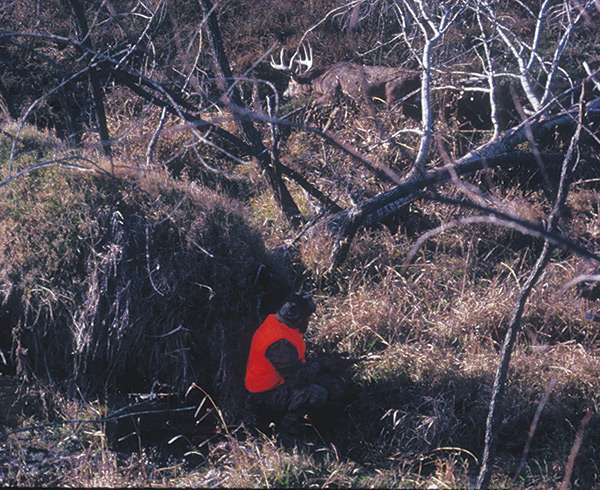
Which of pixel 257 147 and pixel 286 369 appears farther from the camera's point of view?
pixel 257 147

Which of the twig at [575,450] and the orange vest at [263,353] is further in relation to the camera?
the orange vest at [263,353]

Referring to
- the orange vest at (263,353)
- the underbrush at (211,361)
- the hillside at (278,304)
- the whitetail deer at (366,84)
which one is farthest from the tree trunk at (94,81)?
the orange vest at (263,353)

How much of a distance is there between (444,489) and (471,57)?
7.27m

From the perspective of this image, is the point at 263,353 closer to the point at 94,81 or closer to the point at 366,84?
the point at 94,81

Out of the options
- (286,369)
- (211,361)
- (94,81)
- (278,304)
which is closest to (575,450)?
(286,369)

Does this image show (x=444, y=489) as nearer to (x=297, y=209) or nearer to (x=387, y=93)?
(x=297, y=209)

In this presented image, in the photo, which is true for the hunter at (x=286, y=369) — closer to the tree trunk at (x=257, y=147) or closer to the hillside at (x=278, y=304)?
the hillside at (x=278, y=304)

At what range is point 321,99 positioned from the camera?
898 centimetres

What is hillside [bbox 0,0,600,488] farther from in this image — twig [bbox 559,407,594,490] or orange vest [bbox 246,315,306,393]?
orange vest [bbox 246,315,306,393]

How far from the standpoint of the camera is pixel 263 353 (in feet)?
15.1

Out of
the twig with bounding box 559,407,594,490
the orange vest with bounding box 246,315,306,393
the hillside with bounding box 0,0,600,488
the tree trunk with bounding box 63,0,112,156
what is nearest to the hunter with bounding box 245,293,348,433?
the orange vest with bounding box 246,315,306,393

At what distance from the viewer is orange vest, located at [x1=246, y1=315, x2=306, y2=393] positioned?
15.0 feet

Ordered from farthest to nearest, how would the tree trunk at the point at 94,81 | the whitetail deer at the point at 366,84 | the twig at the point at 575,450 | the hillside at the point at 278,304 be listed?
the whitetail deer at the point at 366,84, the tree trunk at the point at 94,81, the hillside at the point at 278,304, the twig at the point at 575,450

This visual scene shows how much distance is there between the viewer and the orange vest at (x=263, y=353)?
4.56 meters
